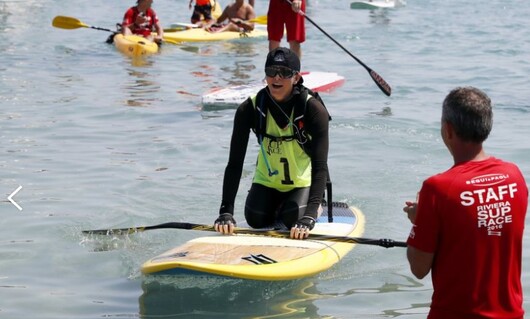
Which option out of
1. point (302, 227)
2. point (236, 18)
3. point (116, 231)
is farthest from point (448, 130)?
point (236, 18)

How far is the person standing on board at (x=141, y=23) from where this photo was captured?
16.8m

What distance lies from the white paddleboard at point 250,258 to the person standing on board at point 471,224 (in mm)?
2155

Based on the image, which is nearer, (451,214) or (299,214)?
(451,214)

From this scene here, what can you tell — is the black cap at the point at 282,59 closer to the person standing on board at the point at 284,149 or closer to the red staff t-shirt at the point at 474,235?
the person standing on board at the point at 284,149

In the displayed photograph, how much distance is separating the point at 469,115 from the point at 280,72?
250 cm

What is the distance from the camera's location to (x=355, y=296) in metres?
5.47

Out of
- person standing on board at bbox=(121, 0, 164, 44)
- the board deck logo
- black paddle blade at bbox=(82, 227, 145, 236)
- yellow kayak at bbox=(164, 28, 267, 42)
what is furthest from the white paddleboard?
yellow kayak at bbox=(164, 28, 267, 42)

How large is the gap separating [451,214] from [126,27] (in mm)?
14448

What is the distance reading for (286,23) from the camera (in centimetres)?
1112

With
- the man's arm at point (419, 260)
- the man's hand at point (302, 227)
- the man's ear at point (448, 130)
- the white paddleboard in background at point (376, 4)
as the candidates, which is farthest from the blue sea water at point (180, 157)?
the white paddleboard in background at point (376, 4)

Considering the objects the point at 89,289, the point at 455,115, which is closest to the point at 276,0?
the point at 89,289

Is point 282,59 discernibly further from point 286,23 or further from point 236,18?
point 236,18

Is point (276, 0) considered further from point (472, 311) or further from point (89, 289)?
point (472, 311)

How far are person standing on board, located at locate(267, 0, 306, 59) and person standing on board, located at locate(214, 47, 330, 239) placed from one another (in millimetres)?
5355
